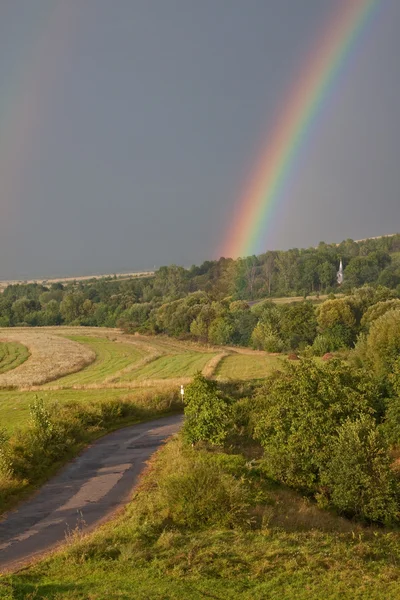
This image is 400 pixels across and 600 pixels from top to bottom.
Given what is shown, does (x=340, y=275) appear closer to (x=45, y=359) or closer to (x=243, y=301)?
(x=243, y=301)

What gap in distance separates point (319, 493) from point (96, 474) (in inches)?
409

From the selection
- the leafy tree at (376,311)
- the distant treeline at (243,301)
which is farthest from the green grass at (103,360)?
the leafy tree at (376,311)

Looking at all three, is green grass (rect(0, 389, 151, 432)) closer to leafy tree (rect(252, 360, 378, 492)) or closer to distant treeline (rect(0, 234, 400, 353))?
leafy tree (rect(252, 360, 378, 492))

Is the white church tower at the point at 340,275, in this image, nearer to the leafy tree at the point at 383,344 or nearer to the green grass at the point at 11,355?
the green grass at the point at 11,355

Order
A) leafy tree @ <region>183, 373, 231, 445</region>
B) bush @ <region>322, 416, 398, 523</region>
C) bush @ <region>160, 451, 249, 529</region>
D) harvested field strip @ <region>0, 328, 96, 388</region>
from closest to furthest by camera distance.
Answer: bush @ <region>160, 451, 249, 529</region> < bush @ <region>322, 416, 398, 523</region> < leafy tree @ <region>183, 373, 231, 445</region> < harvested field strip @ <region>0, 328, 96, 388</region>

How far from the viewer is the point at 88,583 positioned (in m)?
12.2

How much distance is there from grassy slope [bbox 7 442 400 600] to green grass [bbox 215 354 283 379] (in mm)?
34290

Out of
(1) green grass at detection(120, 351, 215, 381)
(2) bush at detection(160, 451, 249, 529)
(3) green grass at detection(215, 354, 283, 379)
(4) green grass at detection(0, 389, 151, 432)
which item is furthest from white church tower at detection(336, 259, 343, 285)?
(2) bush at detection(160, 451, 249, 529)

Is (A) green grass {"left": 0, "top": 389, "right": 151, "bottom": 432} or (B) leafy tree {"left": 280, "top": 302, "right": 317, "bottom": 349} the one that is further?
(B) leafy tree {"left": 280, "top": 302, "right": 317, "bottom": 349}

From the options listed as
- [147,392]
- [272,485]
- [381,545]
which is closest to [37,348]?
[147,392]

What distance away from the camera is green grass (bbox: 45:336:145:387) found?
55219 mm

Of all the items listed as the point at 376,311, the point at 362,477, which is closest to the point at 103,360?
the point at 376,311

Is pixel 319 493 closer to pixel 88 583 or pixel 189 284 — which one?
pixel 88 583

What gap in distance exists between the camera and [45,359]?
68562 millimetres
